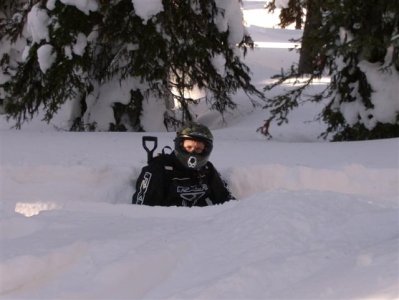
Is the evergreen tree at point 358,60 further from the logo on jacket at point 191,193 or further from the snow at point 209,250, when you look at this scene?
the snow at point 209,250

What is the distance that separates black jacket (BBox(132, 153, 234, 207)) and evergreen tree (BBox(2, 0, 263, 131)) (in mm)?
3598

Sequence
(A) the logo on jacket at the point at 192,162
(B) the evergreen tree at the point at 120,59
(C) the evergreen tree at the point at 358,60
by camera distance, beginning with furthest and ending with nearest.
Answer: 1. (B) the evergreen tree at the point at 120,59
2. (C) the evergreen tree at the point at 358,60
3. (A) the logo on jacket at the point at 192,162

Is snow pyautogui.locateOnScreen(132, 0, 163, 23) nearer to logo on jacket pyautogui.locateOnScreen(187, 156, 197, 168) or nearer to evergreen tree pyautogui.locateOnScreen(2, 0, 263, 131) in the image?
evergreen tree pyautogui.locateOnScreen(2, 0, 263, 131)

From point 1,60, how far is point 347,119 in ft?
22.4

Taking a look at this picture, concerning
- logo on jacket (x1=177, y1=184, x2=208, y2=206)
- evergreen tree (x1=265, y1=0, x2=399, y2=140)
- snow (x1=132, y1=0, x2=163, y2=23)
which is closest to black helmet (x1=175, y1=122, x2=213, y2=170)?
logo on jacket (x1=177, y1=184, x2=208, y2=206)

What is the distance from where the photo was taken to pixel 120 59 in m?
9.93

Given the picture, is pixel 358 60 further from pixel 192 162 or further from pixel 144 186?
pixel 144 186

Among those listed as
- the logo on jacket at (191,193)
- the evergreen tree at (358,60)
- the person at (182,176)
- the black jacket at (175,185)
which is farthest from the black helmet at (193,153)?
the evergreen tree at (358,60)

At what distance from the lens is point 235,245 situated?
3.19m

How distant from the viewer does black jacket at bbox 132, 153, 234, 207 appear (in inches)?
225

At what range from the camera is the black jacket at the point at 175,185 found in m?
5.71

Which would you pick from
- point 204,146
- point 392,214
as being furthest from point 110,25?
point 392,214

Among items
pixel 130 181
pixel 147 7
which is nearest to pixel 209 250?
pixel 130 181

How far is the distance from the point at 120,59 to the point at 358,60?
3800mm
